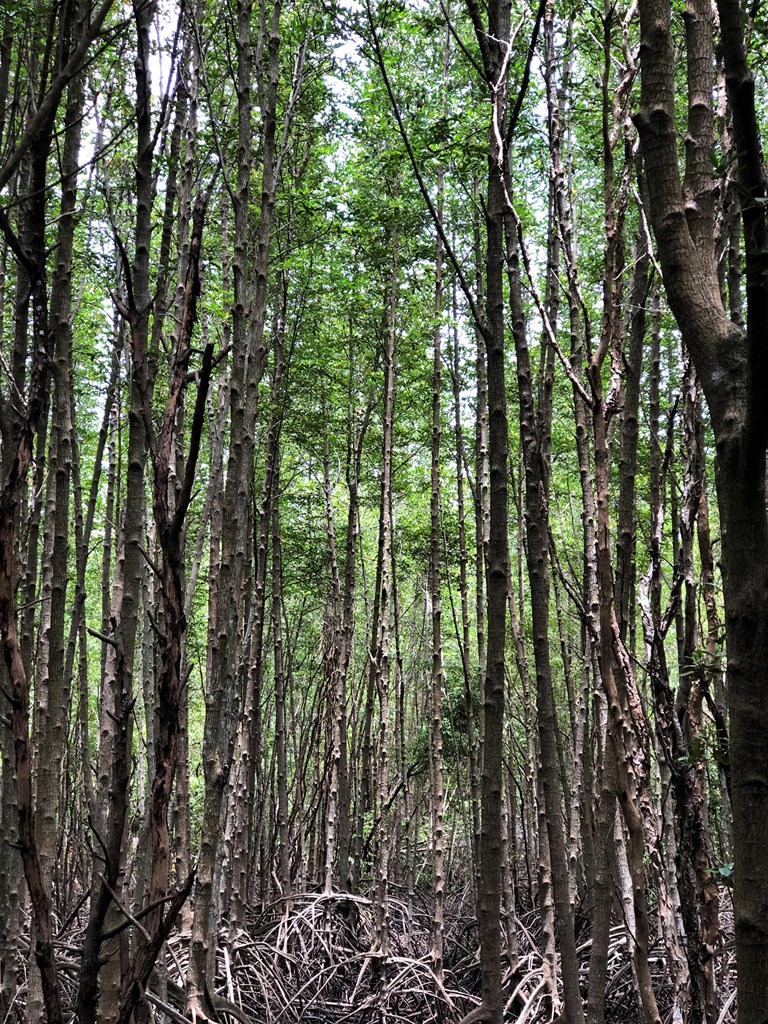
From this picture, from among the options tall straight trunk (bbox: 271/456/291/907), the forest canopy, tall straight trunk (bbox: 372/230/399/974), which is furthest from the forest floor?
tall straight trunk (bbox: 271/456/291/907)

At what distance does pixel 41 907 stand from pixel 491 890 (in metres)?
1.53

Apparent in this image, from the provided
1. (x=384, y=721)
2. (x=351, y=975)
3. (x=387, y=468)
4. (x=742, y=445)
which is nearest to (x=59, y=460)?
(x=742, y=445)

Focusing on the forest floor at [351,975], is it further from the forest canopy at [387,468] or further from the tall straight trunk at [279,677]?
the tall straight trunk at [279,677]

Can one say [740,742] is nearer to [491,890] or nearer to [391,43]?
[491,890]

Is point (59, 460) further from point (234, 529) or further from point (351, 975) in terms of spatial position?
point (351, 975)

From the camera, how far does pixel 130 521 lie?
240 centimetres

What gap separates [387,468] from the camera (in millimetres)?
6137

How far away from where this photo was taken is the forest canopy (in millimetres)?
1254

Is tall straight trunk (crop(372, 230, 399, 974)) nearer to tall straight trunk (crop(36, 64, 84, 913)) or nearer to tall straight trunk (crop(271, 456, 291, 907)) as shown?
tall straight trunk (crop(271, 456, 291, 907))

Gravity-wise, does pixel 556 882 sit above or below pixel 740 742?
below

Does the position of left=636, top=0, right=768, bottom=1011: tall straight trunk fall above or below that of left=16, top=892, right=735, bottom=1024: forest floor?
above

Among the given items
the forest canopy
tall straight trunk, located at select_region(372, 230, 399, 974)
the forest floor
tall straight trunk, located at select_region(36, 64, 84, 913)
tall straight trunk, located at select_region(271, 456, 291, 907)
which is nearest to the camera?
the forest canopy

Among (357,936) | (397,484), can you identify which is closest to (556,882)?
(357,936)

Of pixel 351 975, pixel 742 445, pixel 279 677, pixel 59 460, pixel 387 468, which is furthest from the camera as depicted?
pixel 279 677
